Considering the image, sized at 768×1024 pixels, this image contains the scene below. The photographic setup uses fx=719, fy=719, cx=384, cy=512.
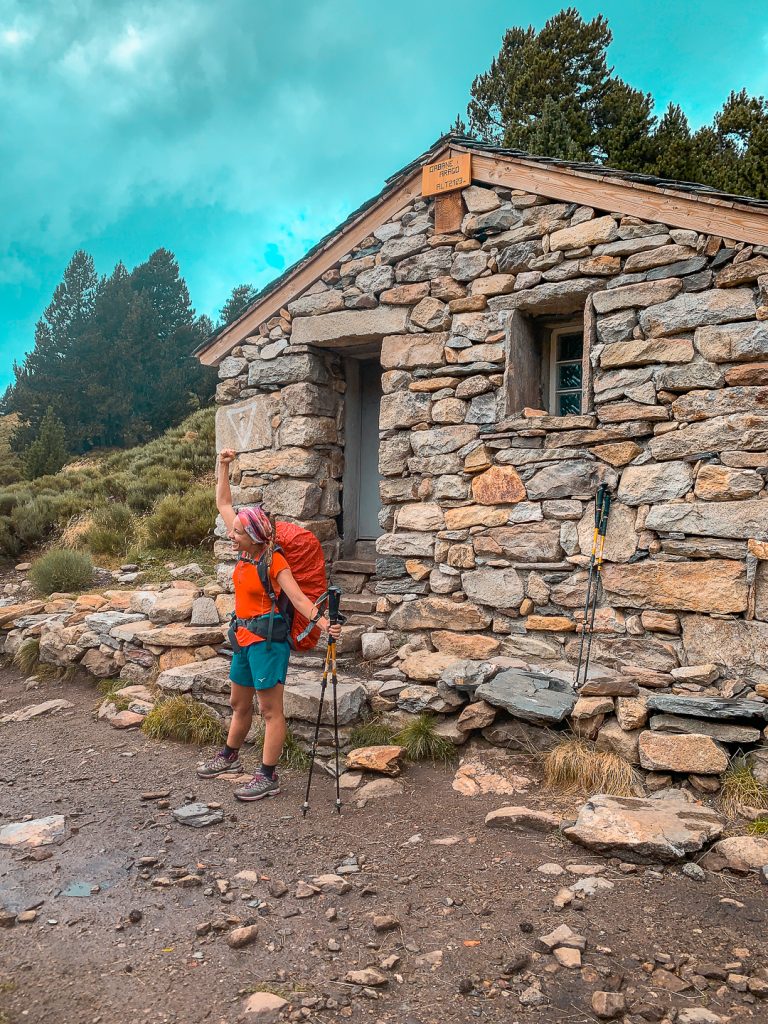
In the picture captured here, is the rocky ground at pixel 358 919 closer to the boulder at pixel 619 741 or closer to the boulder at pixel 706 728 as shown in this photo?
the boulder at pixel 619 741

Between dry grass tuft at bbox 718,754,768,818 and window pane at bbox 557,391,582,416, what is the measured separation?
2947mm

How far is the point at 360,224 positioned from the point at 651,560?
12.5 feet

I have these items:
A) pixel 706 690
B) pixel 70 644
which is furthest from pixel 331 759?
pixel 70 644

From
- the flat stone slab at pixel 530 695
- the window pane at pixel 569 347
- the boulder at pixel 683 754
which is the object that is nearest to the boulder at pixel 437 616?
the flat stone slab at pixel 530 695

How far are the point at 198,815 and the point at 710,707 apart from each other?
329cm

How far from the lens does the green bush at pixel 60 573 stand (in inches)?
376

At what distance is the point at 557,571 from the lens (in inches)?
213

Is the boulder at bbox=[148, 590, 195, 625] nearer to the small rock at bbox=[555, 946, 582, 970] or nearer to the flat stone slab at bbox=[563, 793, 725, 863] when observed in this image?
the flat stone slab at bbox=[563, 793, 725, 863]

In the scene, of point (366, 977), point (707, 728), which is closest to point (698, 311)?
point (707, 728)

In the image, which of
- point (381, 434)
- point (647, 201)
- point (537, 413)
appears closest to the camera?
point (647, 201)

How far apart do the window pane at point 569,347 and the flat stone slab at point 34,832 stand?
5.05m

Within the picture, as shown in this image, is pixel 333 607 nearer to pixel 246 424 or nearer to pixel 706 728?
pixel 706 728

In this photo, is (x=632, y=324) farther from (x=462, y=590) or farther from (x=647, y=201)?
(x=462, y=590)

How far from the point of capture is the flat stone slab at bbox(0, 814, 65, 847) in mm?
4193
